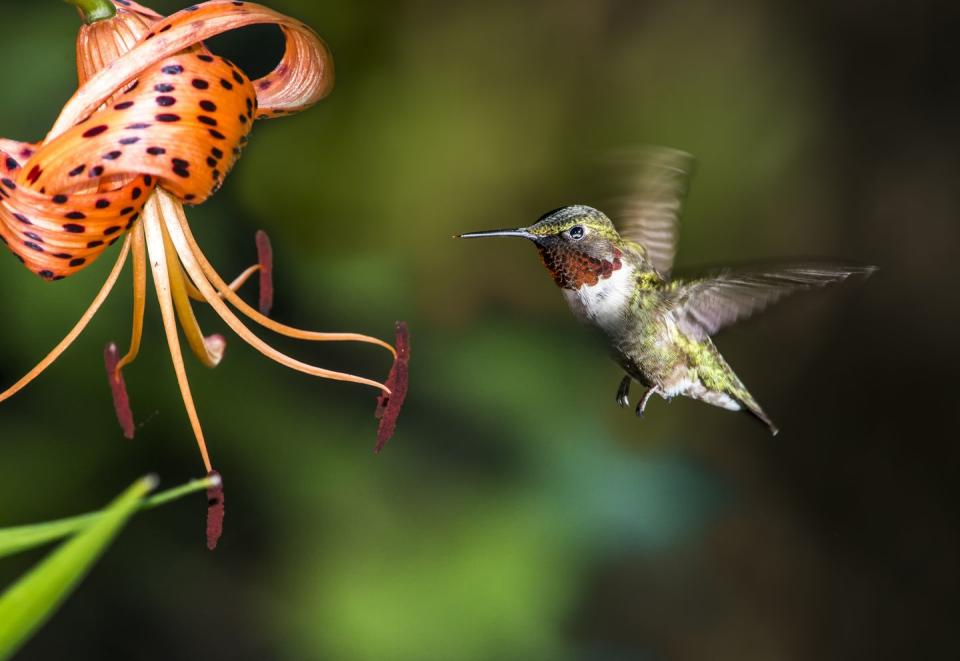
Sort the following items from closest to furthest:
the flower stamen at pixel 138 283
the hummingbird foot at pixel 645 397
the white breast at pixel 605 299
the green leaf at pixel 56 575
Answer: the green leaf at pixel 56 575 < the flower stamen at pixel 138 283 < the white breast at pixel 605 299 < the hummingbird foot at pixel 645 397

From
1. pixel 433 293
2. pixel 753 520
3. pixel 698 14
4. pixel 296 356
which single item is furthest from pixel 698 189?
pixel 296 356

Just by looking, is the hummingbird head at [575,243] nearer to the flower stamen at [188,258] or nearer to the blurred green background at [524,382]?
the flower stamen at [188,258]

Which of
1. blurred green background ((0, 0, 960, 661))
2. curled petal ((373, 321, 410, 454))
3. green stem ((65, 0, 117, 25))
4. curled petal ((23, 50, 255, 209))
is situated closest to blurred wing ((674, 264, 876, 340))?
curled petal ((373, 321, 410, 454))

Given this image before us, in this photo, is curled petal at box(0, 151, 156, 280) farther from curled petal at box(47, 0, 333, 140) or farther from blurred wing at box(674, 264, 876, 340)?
blurred wing at box(674, 264, 876, 340)

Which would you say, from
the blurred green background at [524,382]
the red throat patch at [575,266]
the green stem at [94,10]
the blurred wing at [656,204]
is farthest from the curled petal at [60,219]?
the blurred green background at [524,382]

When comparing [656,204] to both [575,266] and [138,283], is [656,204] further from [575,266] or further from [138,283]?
[138,283]

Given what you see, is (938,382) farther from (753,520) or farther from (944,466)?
(753,520)

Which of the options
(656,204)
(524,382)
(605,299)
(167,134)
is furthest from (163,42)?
(524,382)

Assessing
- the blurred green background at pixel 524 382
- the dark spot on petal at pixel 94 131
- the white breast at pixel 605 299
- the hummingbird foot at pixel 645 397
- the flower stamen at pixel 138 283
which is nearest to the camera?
the dark spot on petal at pixel 94 131
